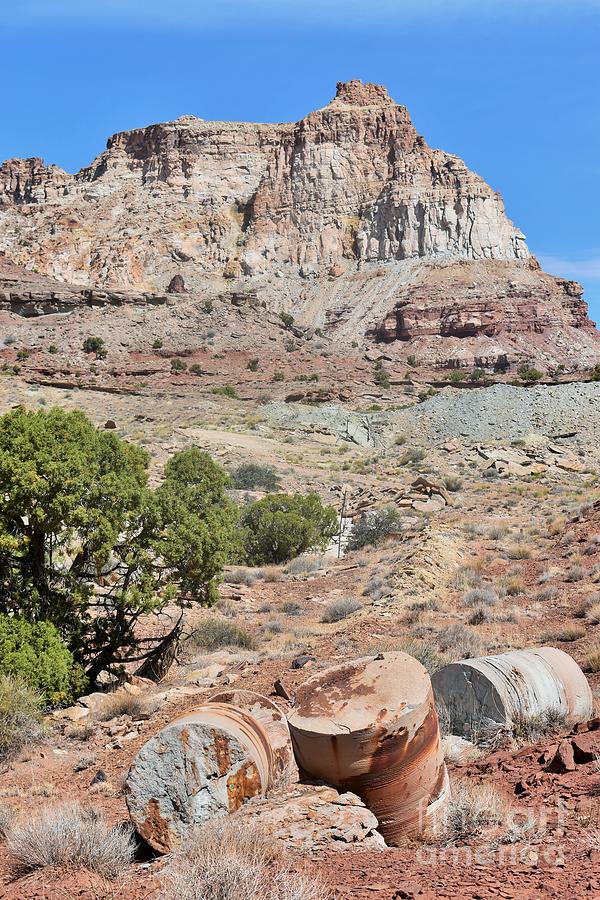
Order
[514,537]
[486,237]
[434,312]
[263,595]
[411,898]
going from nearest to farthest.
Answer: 1. [411,898]
2. [263,595]
3. [514,537]
4. [434,312]
5. [486,237]

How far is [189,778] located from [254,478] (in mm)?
26925

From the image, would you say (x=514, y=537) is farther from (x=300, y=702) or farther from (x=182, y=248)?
(x=182, y=248)

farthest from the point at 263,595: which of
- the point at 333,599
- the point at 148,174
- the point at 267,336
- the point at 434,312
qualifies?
the point at 148,174

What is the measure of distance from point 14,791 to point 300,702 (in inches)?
127

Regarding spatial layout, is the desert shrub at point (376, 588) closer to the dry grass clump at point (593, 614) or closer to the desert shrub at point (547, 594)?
the desert shrub at point (547, 594)

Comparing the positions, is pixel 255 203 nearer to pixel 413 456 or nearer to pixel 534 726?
pixel 413 456

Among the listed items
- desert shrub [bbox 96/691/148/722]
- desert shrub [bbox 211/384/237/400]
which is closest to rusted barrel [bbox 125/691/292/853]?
desert shrub [bbox 96/691/148/722]

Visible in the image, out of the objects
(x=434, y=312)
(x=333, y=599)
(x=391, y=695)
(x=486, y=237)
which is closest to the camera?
(x=391, y=695)

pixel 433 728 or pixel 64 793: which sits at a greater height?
pixel 433 728

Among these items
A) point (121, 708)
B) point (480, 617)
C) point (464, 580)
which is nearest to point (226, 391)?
point (464, 580)

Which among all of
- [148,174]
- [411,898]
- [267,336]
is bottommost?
[411,898]

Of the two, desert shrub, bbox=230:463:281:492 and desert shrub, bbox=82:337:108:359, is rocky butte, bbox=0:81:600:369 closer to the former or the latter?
desert shrub, bbox=82:337:108:359

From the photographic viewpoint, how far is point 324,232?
10581cm

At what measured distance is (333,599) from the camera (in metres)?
16.4
